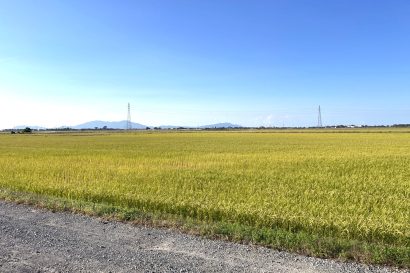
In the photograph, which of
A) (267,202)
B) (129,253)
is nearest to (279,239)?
(129,253)

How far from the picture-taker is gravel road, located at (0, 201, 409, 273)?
627 cm

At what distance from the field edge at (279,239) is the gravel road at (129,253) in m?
0.30

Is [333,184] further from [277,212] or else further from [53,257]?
[53,257]

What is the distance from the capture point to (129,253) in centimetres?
702

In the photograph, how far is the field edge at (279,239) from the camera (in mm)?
6742

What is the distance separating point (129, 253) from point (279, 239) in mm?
2728

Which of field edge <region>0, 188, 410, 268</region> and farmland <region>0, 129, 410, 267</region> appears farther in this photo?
farmland <region>0, 129, 410, 267</region>

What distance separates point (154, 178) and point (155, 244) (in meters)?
11.7

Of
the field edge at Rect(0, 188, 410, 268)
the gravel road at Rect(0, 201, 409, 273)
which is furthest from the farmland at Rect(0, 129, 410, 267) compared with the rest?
the gravel road at Rect(0, 201, 409, 273)

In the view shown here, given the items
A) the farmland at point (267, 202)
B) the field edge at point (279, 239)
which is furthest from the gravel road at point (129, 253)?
the farmland at point (267, 202)

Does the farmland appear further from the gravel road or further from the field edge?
the gravel road

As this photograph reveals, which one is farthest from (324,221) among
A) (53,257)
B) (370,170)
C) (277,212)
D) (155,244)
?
(370,170)

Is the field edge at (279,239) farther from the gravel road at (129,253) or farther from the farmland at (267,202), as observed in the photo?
the gravel road at (129,253)

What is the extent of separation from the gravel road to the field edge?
12.0 inches
